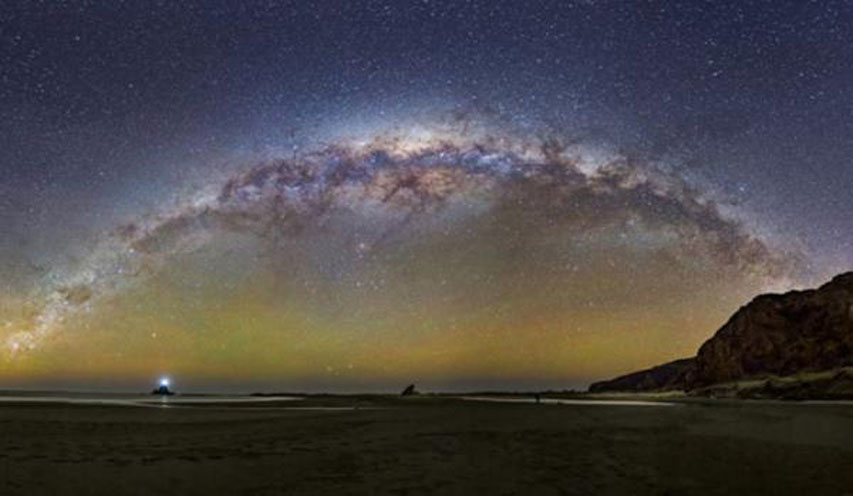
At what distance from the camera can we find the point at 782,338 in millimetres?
133250

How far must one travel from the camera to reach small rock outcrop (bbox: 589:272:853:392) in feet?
400

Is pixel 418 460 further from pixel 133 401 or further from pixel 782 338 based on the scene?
pixel 782 338

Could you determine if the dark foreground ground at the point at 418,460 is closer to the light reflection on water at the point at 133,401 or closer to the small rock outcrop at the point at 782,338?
the light reflection on water at the point at 133,401

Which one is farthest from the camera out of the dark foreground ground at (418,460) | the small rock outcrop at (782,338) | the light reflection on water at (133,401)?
the small rock outcrop at (782,338)

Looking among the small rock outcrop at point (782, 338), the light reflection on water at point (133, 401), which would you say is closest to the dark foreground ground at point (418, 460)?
the light reflection on water at point (133, 401)

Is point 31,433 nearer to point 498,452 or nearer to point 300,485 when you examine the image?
point 300,485

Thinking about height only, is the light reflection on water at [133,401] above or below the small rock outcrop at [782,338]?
below

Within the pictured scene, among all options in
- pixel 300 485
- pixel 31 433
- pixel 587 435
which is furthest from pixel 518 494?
pixel 31 433

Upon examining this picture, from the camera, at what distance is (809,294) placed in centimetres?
13950

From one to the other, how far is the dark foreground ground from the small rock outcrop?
348ft

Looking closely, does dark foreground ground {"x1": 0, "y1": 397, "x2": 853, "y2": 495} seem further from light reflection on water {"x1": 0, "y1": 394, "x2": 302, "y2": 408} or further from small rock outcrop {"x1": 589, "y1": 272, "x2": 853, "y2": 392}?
small rock outcrop {"x1": 589, "y1": 272, "x2": 853, "y2": 392}

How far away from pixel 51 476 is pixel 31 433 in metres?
13.2

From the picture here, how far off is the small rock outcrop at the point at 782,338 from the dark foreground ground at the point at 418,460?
106201mm

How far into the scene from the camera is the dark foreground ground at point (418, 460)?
1511 cm
